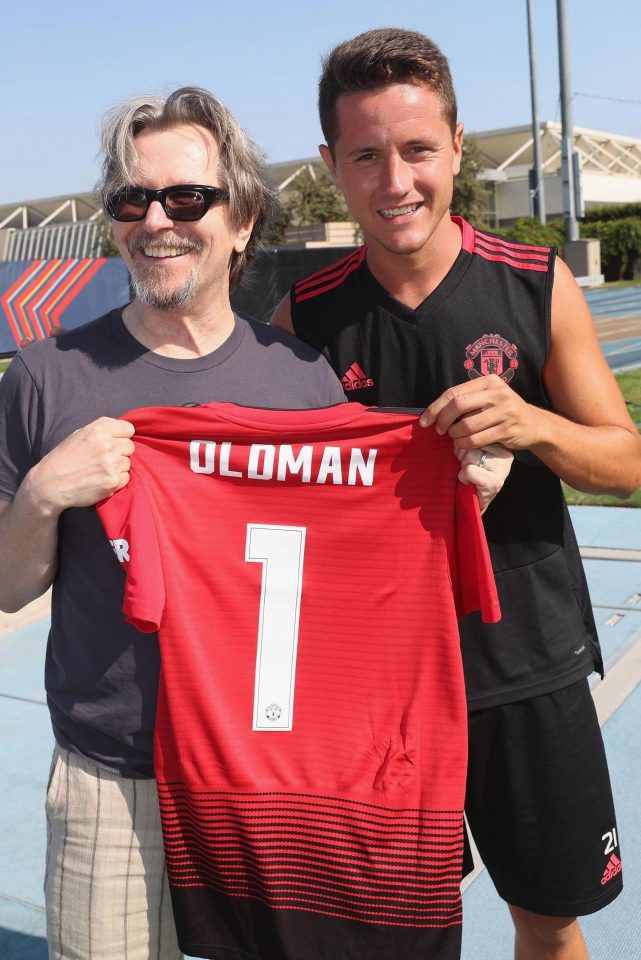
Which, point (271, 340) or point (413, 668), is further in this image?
point (271, 340)

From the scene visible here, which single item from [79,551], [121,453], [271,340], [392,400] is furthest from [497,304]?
[79,551]

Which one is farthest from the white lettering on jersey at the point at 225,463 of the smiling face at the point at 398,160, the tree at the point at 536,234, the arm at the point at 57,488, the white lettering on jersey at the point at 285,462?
the tree at the point at 536,234

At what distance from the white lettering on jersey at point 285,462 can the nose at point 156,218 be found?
498mm

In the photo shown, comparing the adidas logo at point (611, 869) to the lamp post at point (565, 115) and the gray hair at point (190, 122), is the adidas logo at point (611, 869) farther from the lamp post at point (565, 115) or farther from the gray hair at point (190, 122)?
the lamp post at point (565, 115)

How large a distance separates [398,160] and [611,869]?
188 centimetres

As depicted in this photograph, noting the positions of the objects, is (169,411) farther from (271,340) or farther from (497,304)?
(497,304)

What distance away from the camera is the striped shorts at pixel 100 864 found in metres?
2.05

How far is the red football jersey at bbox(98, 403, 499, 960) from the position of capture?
6.68 ft

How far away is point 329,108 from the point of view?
235cm

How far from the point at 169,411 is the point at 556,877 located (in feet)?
4.90

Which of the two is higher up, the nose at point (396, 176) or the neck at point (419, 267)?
the nose at point (396, 176)

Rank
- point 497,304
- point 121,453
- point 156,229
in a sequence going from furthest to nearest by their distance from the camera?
point 497,304, point 156,229, point 121,453

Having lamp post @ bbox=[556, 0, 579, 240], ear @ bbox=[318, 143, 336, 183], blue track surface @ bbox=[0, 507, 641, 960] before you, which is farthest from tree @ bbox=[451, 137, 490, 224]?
ear @ bbox=[318, 143, 336, 183]

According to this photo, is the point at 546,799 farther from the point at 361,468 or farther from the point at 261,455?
the point at 261,455
